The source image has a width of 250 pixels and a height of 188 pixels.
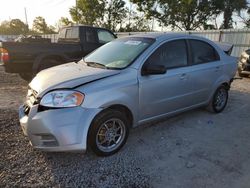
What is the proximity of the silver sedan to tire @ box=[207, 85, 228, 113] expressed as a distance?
7.5 inches

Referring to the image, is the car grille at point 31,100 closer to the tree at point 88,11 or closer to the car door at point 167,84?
the car door at point 167,84

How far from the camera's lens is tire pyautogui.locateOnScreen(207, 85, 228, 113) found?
5114mm

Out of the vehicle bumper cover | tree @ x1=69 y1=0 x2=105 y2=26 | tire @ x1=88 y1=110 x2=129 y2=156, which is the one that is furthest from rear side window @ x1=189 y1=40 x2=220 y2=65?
tree @ x1=69 y1=0 x2=105 y2=26

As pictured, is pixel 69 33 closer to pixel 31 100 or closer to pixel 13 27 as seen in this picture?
pixel 31 100

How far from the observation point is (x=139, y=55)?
3.69 meters

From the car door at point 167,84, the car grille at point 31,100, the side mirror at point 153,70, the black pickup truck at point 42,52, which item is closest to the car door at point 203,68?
the car door at point 167,84

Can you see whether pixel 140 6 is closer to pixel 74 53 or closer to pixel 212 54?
pixel 74 53

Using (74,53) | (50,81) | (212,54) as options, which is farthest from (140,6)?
(50,81)

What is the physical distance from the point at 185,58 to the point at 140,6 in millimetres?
26852

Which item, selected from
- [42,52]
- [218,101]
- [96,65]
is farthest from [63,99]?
[42,52]

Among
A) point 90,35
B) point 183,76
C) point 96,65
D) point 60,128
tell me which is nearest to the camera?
point 60,128

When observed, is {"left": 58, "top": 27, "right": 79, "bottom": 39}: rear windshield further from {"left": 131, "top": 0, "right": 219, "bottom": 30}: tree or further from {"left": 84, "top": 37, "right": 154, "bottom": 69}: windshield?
{"left": 131, "top": 0, "right": 219, "bottom": 30}: tree

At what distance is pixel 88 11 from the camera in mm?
32344

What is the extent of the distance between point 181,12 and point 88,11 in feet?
Answer: 40.3
